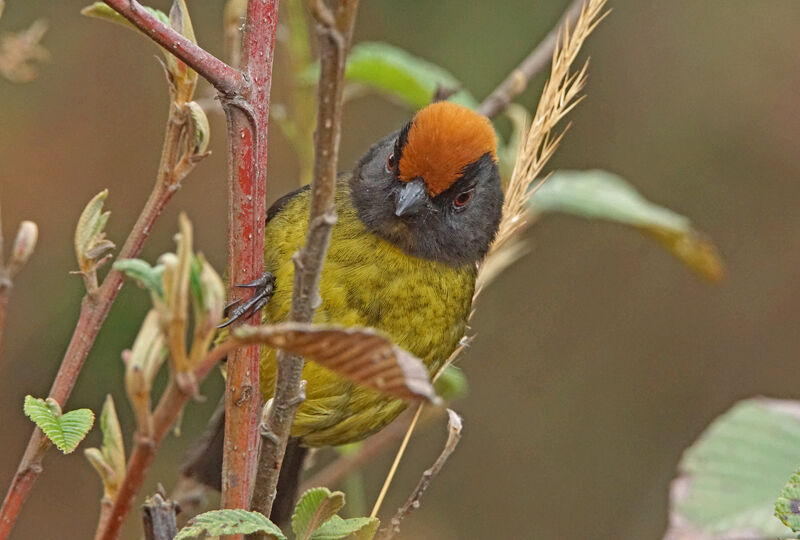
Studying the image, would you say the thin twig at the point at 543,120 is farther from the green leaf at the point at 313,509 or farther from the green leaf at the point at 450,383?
the green leaf at the point at 450,383

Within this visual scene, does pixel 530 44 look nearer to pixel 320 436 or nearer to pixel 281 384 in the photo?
pixel 320 436

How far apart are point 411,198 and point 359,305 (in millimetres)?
320

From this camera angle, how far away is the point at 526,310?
6492 millimetres

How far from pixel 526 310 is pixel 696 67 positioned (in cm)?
183

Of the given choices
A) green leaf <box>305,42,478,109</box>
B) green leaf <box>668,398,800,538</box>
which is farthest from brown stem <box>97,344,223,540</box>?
green leaf <box>305,42,478,109</box>

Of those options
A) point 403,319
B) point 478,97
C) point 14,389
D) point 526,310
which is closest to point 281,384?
point 403,319

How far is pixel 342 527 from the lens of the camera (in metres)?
1.33

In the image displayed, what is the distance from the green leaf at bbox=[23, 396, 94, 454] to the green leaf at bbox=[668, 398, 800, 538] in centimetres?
127

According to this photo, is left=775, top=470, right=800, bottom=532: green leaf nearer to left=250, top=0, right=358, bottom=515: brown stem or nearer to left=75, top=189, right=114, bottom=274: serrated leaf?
left=250, top=0, right=358, bottom=515: brown stem

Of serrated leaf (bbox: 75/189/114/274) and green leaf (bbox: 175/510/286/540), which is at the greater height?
serrated leaf (bbox: 75/189/114/274)

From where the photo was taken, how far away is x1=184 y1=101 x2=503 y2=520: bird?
262 centimetres

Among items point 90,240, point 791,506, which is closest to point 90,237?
point 90,240

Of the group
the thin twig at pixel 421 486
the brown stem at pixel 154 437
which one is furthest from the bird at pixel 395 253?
the brown stem at pixel 154 437

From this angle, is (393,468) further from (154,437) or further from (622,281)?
(622,281)
